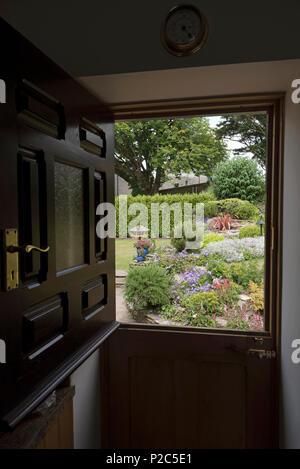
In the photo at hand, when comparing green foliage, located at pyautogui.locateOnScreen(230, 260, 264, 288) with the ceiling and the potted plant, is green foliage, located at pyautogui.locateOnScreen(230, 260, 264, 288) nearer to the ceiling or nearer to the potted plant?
the potted plant

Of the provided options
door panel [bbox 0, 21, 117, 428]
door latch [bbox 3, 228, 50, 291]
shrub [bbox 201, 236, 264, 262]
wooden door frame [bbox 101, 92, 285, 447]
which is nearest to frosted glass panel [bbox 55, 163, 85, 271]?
door panel [bbox 0, 21, 117, 428]

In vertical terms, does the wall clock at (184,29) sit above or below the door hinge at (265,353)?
above

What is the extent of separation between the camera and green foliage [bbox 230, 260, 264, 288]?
196cm

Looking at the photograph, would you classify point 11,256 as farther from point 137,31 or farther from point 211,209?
point 211,209

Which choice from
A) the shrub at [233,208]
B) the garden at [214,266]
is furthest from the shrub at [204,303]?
the shrub at [233,208]

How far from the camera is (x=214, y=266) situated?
6.61 feet

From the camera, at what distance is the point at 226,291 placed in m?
1.99

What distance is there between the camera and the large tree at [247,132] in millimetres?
1907

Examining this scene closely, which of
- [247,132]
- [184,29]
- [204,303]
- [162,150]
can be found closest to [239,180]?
[247,132]

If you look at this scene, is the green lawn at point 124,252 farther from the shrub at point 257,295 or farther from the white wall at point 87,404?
the shrub at point 257,295

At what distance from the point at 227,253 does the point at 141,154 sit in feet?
2.67

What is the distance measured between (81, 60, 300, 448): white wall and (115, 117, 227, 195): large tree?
0.68 feet

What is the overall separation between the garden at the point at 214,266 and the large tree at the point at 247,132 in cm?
7
